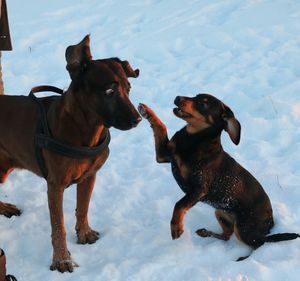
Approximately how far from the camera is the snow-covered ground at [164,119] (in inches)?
172

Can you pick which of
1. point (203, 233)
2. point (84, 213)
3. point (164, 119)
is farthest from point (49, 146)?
point (164, 119)

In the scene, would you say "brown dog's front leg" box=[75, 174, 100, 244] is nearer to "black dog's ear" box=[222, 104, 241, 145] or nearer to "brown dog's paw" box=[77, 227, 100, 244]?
"brown dog's paw" box=[77, 227, 100, 244]

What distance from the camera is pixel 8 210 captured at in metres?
5.13

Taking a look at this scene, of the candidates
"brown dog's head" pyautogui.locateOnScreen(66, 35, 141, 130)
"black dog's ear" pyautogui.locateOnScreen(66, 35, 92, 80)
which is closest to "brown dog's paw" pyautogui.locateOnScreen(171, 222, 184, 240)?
"brown dog's head" pyautogui.locateOnScreen(66, 35, 141, 130)

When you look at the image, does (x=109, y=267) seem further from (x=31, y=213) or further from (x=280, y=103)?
(x=280, y=103)

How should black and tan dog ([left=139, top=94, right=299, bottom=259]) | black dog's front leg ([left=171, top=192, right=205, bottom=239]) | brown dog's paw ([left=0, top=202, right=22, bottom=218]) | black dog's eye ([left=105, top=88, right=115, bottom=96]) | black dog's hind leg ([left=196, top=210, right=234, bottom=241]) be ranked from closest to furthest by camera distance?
black dog's eye ([left=105, top=88, right=115, bottom=96]) < black dog's front leg ([left=171, top=192, right=205, bottom=239]) < black and tan dog ([left=139, top=94, right=299, bottom=259]) < black dog's hind leg ([left=196, top=210, right=234, bottom=241]) < brown dog's paw ([left=0, top=202, right=22, bottom=218])

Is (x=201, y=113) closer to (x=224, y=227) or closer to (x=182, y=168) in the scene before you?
(x=182, y=168)

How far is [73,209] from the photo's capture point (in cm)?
525

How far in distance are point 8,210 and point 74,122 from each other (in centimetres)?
157

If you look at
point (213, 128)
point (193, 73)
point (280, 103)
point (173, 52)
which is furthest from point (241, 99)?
Answer: point (213, 128)

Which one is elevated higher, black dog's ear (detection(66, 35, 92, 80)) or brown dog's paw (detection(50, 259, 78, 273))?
black dog's ear (detection(66, 35, 92, 80))

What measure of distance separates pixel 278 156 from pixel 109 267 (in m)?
2.52

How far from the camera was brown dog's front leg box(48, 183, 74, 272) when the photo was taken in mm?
4307

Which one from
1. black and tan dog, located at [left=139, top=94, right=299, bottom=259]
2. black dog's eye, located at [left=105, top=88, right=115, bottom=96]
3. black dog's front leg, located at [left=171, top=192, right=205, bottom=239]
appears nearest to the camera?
black dog's eye, located at [left=105, top=88, right=115, bottom=96]
